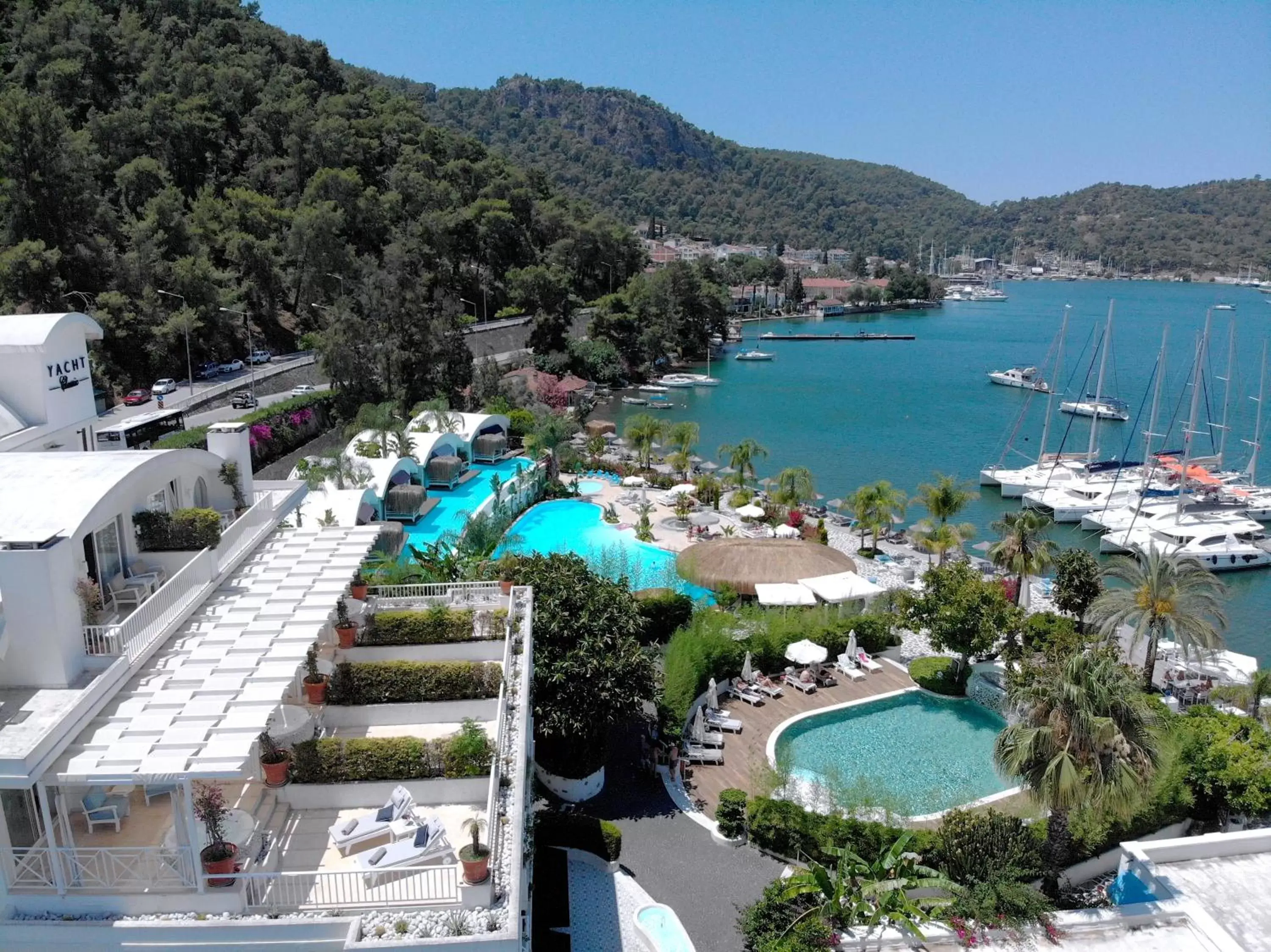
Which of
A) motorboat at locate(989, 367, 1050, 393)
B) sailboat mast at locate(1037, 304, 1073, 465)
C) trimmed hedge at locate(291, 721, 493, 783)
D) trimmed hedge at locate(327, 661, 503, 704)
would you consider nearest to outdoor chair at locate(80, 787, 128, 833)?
trimmed hedge at locate(291, 721, 493, 783)

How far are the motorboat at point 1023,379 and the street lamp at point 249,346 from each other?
2324 inches

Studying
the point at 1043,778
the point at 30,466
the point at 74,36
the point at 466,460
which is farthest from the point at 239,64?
the point at 1043,778

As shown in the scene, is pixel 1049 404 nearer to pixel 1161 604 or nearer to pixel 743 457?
pixel 743 457

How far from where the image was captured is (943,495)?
30.8 metres

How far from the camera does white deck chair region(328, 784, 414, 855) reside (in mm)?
9578

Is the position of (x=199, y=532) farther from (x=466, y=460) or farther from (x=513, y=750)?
(x=466, y=460)

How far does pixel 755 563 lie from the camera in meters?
25.9

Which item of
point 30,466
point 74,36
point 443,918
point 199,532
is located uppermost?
point 74,36

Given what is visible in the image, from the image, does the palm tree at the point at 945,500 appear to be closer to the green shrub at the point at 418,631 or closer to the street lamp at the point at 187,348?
the green shrub at the point at 418,631

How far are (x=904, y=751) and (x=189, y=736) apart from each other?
49.9 feet

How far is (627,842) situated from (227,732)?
9182 mm

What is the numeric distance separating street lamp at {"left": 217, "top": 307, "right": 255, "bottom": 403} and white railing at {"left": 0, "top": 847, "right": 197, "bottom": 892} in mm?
40544

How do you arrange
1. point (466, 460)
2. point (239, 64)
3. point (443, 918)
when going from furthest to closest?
point (239, 64)
point (466, 460)
point (443, 918)

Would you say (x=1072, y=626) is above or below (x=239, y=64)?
below
